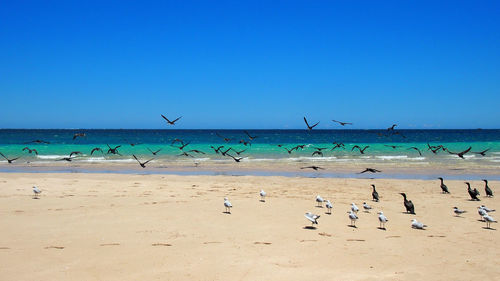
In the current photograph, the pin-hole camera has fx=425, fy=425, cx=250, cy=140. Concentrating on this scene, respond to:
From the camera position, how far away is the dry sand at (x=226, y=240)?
6883 mm

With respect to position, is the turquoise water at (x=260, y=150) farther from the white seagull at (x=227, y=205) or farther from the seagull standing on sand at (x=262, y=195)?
the white seagull at (x=227, y=205)

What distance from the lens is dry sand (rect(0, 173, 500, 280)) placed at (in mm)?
6883

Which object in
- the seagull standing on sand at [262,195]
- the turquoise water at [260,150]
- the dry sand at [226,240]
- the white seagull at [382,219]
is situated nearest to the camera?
the dry sand at [226,240]

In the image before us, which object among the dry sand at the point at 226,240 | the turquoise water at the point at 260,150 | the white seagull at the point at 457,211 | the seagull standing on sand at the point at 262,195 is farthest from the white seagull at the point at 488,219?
the turquoise water at the point at 260,150

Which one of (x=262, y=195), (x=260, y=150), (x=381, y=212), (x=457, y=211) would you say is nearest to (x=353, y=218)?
(x=381, y=212)

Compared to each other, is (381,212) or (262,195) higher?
(381,212)

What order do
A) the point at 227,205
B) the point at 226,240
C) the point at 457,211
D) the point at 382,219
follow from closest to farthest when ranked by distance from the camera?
the point at 226,240, the point at 382,219, the point at 227,205, the point at 457,211

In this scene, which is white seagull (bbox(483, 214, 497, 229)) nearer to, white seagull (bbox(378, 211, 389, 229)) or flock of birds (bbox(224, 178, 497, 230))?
flock of birds (bbox(224, 178, 497, 230))

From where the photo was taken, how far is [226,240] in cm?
863

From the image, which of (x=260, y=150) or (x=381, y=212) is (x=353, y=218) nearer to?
(x=381, y=212)

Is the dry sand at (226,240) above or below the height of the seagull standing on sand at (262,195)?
below

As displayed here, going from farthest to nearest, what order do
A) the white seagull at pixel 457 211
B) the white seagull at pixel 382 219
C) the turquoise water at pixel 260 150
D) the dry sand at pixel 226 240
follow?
1. the turquoise water at pixel 260 150
2. the white seagull at pixel 457 211
3. the white seagull at pixel 382 219
4. the dry sand at pixel 226 240

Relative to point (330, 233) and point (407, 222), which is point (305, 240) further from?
point (407, 222)

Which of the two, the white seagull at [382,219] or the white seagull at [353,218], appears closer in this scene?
the white seagull at [382,219]
